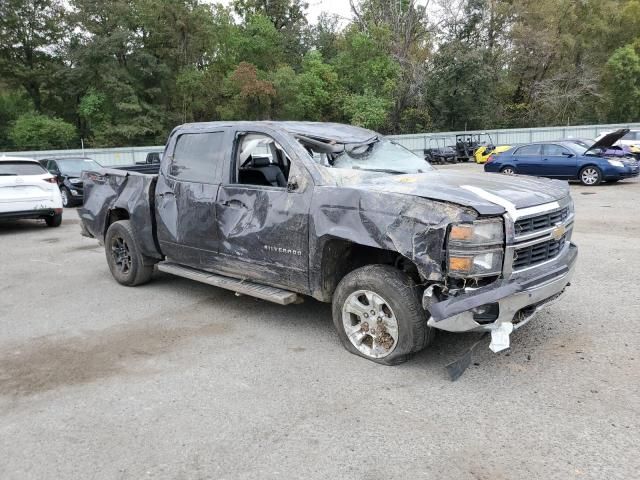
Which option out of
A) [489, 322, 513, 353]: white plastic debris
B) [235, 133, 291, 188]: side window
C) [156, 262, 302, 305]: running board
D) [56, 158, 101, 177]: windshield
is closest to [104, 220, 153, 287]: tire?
[156, 262, 302, 305]: running board

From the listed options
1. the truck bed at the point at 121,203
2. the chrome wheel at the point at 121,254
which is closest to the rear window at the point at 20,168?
the truck bed at the point at 121,203

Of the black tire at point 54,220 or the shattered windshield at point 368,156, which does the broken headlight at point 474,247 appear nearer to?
the shattered windshield at point 368,156

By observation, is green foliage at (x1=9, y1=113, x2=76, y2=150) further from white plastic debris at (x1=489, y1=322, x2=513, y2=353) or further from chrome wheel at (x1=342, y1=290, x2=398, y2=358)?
white plastic debris at (x1=489, y1=322, x2=513, y2=353)

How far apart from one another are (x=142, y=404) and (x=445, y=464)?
2070 millimetres

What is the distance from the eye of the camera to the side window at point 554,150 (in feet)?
54.4

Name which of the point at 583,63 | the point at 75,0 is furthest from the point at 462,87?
the point at 75,0

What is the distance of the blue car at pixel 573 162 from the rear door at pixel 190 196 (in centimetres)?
1350

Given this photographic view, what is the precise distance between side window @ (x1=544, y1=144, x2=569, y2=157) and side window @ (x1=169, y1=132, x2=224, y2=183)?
1423 centimetres

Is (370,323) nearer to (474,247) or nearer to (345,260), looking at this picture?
(345,260)

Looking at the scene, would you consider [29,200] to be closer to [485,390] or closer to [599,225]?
[485,390]

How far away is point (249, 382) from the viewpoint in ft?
12.8

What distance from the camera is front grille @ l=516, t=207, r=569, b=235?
3.75 metres

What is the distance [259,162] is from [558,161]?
13977 mm

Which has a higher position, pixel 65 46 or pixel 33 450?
pixel 65 46
